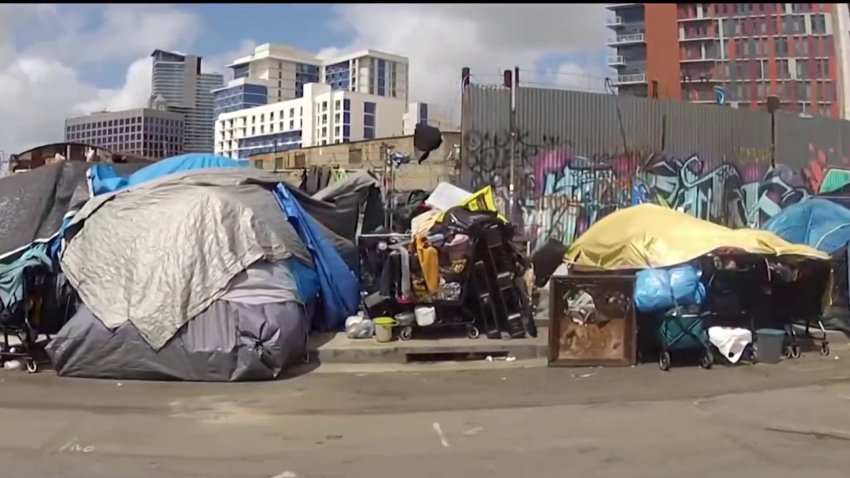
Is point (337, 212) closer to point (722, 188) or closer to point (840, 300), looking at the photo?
point (840, 300)

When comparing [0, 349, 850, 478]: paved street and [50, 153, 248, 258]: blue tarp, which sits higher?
[50, 153, 248, 258]: blue tarp

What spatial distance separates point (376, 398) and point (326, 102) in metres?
37.9

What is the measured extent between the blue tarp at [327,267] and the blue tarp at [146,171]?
74.2 inches

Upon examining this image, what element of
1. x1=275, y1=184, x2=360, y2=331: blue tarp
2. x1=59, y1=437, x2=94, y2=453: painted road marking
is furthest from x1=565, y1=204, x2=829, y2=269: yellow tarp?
x1=59, y1=437, x2=94, y2=453: painted road marking

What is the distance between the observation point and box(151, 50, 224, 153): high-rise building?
3941cm

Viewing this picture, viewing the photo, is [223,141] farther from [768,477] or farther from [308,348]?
[768,477]

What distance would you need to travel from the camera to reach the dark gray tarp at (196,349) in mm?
9797

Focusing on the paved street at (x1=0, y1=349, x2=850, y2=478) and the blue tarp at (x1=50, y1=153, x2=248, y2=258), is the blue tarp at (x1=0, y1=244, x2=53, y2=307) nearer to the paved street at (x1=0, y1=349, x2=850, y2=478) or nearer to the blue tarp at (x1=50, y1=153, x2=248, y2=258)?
the blue tarp at (x1=50, y1=153, x2=248, y2=258)

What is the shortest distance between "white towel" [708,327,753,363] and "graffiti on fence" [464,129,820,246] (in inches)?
275

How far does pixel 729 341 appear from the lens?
10695 mm

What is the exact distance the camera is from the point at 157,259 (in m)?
10.5

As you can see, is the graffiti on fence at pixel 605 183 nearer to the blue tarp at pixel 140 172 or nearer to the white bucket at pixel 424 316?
the blue tarp at pixel 140 172

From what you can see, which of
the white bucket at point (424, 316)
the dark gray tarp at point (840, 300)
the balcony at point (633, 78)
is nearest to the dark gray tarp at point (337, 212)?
the white bucket at point (424, 316)

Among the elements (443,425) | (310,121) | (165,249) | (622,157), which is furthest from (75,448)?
(310,121)
